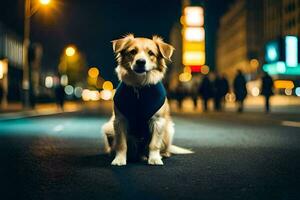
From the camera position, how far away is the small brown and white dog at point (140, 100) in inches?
279

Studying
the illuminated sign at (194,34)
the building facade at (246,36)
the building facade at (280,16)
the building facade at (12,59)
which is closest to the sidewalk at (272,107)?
the building facade at (12,59)

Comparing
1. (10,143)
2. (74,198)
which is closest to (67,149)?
(10,143)

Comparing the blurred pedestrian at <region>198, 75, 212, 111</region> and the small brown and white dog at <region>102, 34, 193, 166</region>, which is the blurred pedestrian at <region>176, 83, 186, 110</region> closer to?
the blurred pedestrian at <region>198, 75, 212, 111</region>

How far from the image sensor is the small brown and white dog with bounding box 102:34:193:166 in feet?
23.2

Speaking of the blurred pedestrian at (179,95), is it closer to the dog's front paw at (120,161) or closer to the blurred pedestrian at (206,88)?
the blurred pedestrian at (206,88)

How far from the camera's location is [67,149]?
384 inches

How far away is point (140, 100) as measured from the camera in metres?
7.23

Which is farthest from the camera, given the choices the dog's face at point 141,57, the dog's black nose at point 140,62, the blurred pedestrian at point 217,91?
the blurred pedestrian at point 217,91

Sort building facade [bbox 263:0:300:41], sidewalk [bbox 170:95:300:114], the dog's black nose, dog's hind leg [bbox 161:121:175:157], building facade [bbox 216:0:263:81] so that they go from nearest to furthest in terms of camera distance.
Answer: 1. the dog's black nose
2. dog's hind leg [bbox 161:121:175:157]
3. sidewalk [bbox 170:95:300:114]
4. building facade [bbox 263:0:300:41]
5. building facade [bbox 216:0:263:81]

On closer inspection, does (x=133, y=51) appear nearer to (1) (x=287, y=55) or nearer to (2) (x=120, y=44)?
(2) (x=120, y=44)

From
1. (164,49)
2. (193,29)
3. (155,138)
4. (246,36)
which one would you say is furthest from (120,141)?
(246,36)

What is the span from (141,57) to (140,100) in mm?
676

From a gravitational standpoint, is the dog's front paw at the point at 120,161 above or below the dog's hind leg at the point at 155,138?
below

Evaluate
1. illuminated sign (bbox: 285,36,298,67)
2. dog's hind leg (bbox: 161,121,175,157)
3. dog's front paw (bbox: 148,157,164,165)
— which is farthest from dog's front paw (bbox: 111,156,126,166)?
illuminated sign (bbox: 285,36,298,67)
